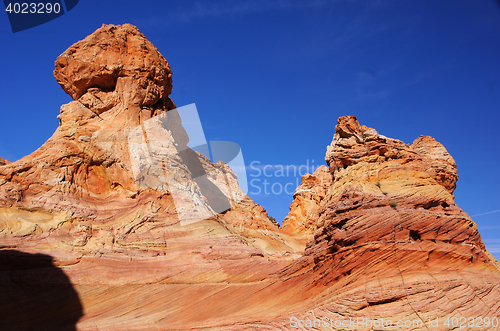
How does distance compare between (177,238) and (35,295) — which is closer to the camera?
(35,295)

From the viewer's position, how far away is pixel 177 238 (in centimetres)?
1677

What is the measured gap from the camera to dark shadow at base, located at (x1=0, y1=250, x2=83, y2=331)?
13.1 meters

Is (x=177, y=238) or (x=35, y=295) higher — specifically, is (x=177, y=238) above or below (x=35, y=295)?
above

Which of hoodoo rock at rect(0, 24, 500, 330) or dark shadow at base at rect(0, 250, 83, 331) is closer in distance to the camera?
hoodoo rock at rect(0, 24, 500, 330)

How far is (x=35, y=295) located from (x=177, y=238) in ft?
18.3

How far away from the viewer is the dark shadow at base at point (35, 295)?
1312 cm

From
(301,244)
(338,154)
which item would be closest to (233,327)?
(338,154)

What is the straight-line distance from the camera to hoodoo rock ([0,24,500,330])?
12.4 meters

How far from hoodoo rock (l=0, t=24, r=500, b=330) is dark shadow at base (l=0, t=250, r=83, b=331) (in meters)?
0.04

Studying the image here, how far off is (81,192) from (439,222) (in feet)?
48.0

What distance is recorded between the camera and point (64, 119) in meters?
19.7

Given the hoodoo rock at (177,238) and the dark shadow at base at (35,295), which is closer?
the hoodoo rock at (177,238)

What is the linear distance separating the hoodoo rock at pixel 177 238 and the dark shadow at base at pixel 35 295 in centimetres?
4

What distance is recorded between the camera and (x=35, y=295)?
536 inches
